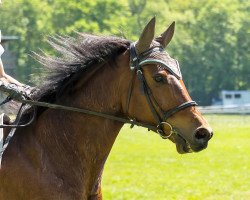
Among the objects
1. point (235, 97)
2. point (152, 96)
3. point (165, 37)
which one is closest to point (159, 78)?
point (152, 96)

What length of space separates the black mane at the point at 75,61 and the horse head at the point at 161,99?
20 cm

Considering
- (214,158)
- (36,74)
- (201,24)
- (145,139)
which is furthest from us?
(201,24)

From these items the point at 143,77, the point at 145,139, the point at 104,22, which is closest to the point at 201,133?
the point at 143,77

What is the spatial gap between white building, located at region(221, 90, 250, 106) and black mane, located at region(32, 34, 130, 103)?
7305cm

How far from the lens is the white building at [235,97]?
78000mm

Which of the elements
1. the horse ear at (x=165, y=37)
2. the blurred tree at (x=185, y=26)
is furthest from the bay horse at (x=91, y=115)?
the blurred tree at (x=185, y=26)

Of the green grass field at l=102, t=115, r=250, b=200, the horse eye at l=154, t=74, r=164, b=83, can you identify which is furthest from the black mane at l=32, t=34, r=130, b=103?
the green grass field at l=102, t=115, r=250, b=200

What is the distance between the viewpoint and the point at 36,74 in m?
5.77

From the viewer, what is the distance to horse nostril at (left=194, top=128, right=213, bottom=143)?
5.02 m

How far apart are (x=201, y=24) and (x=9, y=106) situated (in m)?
79.4

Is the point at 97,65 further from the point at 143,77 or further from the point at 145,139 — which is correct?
the point at 145,139

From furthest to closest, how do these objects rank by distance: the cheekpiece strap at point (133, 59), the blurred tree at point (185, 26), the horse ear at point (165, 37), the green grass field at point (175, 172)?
1. the blurred tree at point (185, 26)
2. the green grass field at point (175, 172)
3. the horse ear at point (165, 37)
4. the cheekpiece strap at point (133, 59)

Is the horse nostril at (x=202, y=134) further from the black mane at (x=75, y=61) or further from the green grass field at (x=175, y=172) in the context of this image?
the green grass field at (x=175, y=172)

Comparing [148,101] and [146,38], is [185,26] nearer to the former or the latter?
[146,38]
